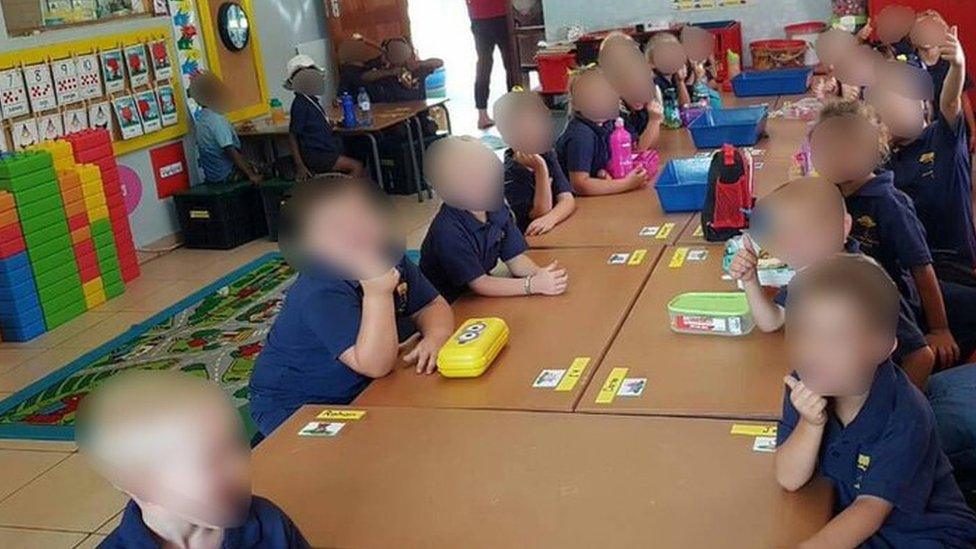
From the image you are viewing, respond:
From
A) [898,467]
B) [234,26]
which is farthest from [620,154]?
[234,26]

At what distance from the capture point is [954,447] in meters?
2.10

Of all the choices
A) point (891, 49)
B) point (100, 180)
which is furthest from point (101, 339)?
point (891, 49)

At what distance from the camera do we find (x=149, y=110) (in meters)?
6.20

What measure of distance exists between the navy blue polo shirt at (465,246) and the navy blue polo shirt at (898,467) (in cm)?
130

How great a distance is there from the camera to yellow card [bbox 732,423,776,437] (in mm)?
1770

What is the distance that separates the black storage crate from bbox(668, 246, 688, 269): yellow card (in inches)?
158

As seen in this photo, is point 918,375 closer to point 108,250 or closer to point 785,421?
point 785,421

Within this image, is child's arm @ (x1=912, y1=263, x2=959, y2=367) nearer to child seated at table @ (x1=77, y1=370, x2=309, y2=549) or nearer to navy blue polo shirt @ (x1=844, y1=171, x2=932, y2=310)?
navy blue polo shirt @ (x1=844, y1=171, x2=932, y2=310)

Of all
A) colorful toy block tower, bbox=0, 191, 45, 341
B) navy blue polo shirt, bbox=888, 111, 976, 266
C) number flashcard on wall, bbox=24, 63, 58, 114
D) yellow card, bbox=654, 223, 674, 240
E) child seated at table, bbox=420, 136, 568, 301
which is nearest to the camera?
child seated at table, bbox=420, 136, 568, 301

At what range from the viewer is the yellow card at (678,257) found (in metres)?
2.74

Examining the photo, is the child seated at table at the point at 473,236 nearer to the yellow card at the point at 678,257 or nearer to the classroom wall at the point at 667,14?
the yellow card at the point at 678,257

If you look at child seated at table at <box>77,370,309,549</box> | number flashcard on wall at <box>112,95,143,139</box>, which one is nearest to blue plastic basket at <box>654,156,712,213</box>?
child seated at table at <box>77,370,309,549</box>

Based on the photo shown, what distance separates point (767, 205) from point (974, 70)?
15.9 feet

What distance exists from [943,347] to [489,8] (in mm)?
6377
